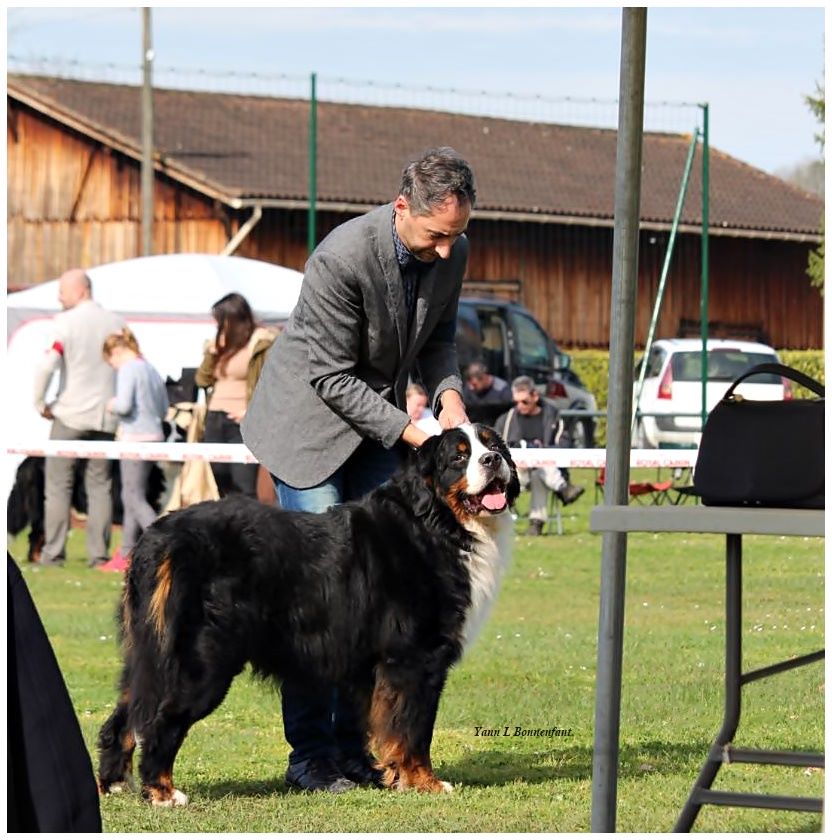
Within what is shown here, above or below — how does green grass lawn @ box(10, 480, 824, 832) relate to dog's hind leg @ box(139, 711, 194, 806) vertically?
below

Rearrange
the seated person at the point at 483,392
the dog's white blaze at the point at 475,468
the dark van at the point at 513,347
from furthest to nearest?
the dark van at the point at 513,347 → the seated person at the point at 483,392 → the dog's white blaze at the point at 475,468

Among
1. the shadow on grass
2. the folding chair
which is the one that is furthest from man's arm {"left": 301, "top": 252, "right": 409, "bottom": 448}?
the folding chair

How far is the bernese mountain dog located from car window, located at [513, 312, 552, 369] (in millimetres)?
16376

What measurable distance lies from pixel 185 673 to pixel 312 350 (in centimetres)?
110

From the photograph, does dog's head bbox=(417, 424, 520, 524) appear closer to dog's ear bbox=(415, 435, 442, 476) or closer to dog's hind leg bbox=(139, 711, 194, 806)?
dog's ear bbox=(415, 435, 442, 476)

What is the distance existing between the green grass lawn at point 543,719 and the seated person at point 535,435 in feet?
11.3

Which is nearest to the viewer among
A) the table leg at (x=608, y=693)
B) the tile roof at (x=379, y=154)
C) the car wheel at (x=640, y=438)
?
the table leg at (x=608, y=693)

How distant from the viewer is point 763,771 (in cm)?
558

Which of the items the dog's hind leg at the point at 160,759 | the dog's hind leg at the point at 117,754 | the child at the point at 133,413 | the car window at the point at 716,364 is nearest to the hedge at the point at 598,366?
the car window at the point at 716,364

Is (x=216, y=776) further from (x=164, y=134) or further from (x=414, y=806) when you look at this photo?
(x=164, y=134)

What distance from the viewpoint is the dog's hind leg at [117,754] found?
5266mm

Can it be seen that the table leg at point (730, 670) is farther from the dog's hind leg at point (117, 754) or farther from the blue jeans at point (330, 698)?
the dog's hind leg at point (117, 754)

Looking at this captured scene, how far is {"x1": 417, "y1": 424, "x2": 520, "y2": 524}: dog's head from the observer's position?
5293mm

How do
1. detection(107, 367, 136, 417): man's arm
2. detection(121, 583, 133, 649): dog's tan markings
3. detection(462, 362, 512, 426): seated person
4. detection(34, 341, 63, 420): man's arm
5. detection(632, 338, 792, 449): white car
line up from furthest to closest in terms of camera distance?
detection(632, 338, 792, 449): white car → detection(462, 362, 512, 426): seated person → detection(34, 341, 63, 420): man's arm → detection(107, 367, 136, 417): man's arm → detection(121, 583, 133, 649): dog's tan markings
